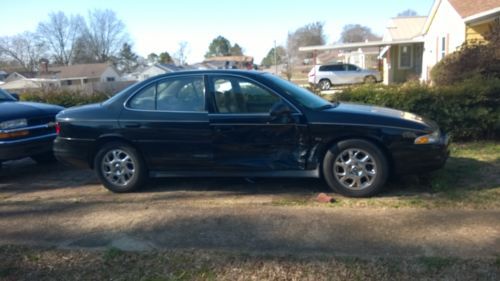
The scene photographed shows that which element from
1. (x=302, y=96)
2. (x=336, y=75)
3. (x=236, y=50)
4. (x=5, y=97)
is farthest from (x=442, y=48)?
(x=236, y=50)

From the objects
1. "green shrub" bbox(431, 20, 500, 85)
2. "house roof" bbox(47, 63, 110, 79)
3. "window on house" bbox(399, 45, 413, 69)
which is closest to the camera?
"green shrub" bbox(431, 20, 500, 85)

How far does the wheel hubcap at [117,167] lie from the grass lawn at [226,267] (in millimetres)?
1830

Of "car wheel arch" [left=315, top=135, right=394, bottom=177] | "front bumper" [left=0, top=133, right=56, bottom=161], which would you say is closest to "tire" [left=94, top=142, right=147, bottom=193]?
"front bumper" [left=0, top=133, right=56, bottom=161]

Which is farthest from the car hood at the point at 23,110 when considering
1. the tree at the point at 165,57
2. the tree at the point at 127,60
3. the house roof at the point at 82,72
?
the tree at the point at 165,57

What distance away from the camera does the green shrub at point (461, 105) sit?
727cm

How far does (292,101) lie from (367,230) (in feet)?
5.88

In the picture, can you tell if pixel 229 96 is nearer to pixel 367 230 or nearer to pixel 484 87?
pixel 367 230

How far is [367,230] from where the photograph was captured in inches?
159

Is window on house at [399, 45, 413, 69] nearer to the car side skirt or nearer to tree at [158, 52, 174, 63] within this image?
the car side skirt

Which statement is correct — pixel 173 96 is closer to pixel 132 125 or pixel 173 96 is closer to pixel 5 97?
pixel 132 125

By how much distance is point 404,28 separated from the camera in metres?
30.2

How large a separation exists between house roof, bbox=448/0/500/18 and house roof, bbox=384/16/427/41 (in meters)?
9.77

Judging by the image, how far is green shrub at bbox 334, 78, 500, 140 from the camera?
7.27m

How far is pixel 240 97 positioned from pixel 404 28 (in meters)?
28.0
